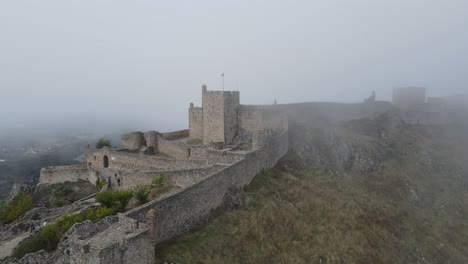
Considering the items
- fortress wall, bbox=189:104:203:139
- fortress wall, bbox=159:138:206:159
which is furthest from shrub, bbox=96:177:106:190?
fortress wall, bbox=189:104:203:139

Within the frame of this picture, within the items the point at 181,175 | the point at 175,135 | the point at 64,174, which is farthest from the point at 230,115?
the point at 64,174

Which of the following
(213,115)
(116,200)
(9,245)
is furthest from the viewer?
(213,115)

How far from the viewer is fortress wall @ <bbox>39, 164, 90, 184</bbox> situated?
41.2 m

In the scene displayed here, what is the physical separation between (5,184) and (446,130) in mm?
65648

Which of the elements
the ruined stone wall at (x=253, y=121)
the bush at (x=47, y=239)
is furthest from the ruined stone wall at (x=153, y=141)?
the bush at (x=47, y=239)

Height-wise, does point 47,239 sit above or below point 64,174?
above

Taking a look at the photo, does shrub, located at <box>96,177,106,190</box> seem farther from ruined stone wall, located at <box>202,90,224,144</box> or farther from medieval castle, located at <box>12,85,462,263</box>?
ruined stone wall, located at <box>202,90,224,144</box>

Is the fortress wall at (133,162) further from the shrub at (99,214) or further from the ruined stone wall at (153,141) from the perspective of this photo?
the shrub at (99,214)

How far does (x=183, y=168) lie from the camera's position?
28.3 meters

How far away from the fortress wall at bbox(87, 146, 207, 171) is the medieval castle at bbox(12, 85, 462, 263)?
0.08m

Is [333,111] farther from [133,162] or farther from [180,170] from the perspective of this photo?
[180,170]

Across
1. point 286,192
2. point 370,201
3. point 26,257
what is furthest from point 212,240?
point 370,201

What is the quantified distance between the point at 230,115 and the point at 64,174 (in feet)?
55.8

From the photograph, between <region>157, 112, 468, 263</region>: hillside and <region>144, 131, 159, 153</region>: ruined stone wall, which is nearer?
<region>157, 112, 468, 263</region>: hillside
